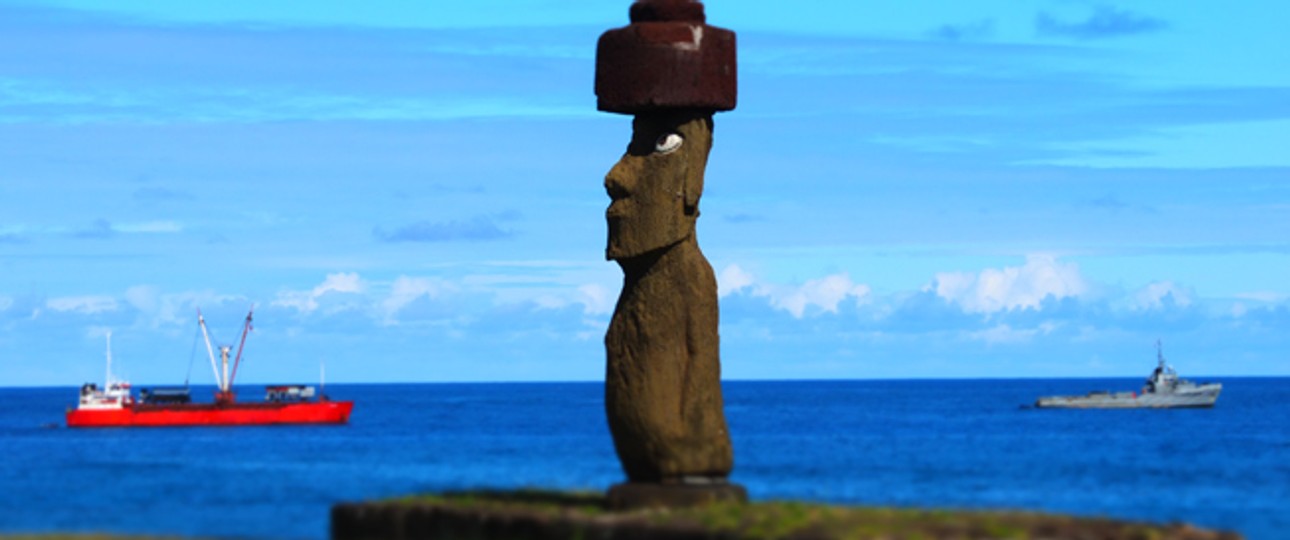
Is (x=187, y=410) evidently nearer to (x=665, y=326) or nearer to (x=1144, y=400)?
(x=1144, y=400)

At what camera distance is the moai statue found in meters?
20.4

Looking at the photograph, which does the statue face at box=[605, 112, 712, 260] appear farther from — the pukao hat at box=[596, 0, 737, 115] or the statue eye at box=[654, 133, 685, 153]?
the pukao hat at box=[596, 0, 737, 115]

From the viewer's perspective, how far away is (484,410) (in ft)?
458

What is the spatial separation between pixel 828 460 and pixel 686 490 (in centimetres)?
4338

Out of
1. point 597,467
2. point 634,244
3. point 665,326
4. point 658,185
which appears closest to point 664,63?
point 658,185

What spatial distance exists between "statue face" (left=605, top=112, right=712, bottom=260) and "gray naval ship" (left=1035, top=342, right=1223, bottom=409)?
88552 mm

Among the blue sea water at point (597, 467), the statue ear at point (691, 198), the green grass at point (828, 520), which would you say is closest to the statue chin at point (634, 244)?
the statue ear at point (691, 198)

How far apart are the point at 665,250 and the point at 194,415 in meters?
75.3

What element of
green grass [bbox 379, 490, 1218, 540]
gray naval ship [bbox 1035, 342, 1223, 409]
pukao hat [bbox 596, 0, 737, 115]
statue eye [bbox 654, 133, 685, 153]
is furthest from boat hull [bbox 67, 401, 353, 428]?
pukao hat [bbox 596, 0, 737, 115]

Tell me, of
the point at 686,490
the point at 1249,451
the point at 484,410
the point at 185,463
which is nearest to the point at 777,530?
the point at 686,490

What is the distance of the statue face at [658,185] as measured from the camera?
20.7 meters

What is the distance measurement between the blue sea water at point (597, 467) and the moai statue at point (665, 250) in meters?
4.22

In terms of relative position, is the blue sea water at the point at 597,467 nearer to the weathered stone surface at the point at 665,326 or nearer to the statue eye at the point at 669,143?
the weathered stone surface at the point at 665,326

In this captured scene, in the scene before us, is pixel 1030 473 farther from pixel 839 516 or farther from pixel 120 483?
pixel 839 516
